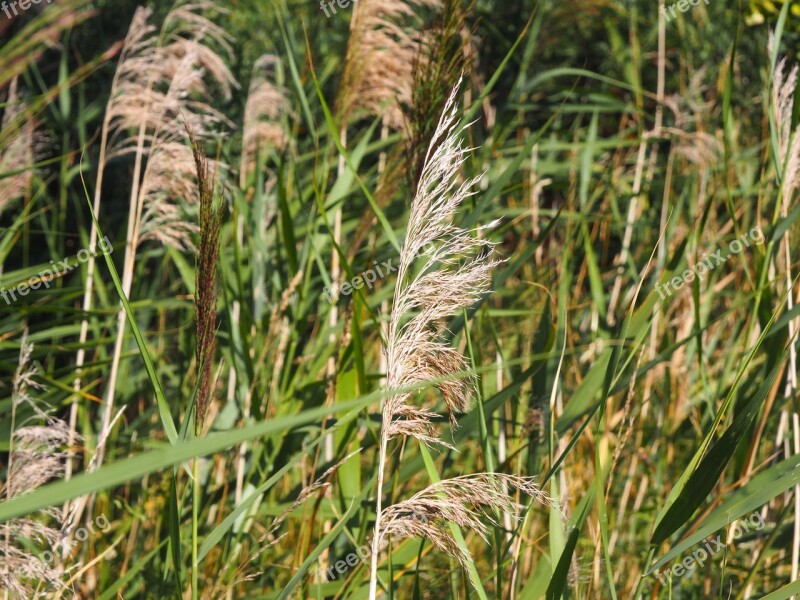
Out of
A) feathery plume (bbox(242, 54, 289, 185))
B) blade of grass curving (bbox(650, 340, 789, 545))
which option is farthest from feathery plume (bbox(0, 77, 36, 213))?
blade of grass curving (bbox(650, 340, 789, 545))

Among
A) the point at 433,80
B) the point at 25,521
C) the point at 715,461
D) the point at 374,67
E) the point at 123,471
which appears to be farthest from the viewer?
the point at 374,67

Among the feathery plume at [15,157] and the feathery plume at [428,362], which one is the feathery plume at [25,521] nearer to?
the feathery plume at [428,362]

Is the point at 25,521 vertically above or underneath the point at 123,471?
underneath

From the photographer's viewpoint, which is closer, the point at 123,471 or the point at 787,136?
the point at 123,471

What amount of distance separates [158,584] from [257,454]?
1.21ft

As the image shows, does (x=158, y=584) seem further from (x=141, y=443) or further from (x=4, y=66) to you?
(x=4, y=66)

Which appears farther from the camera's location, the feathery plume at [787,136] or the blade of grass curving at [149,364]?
the feathery plume at [787,136]

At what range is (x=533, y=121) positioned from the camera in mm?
4918

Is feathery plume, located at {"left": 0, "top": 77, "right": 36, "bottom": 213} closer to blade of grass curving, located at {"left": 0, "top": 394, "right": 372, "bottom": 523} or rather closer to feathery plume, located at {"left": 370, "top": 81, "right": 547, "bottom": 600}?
feathery plume, located at {"left": 370, "top": 81, "right": 547, "bottom": 600}

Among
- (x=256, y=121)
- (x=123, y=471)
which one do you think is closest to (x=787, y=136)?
(x=123, y=471)

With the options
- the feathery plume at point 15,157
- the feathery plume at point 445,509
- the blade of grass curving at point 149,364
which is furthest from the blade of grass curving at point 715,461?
the feathery plume at point 15,157

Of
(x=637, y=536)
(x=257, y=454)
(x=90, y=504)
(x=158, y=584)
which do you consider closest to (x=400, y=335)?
(x=257, y=454)

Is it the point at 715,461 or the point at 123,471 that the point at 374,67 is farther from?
the point at 123,471

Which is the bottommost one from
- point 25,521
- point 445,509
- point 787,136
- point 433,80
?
point 25,521
